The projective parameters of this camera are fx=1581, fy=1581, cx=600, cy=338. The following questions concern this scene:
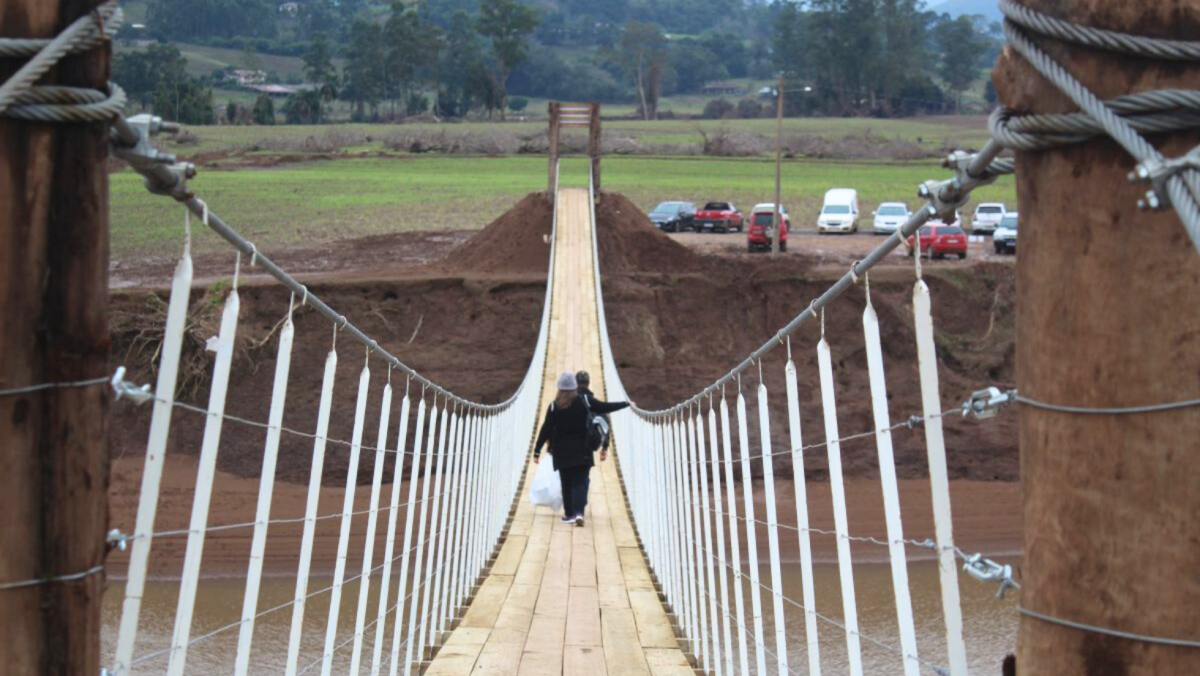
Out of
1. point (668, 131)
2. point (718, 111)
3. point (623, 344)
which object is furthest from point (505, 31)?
point (623, 344)

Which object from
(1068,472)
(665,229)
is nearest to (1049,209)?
(1068,472)

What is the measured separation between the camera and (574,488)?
9531 mm

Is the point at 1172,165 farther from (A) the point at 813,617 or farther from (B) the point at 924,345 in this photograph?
(A) the point at 813,617

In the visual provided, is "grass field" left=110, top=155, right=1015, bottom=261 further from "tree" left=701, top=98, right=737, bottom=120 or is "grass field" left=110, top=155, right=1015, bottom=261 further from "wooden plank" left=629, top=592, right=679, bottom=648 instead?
"tree" left=701, top=98, right=737, bottom=120

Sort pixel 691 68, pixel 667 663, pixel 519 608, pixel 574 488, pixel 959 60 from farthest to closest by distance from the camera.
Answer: pixel 691 68 < pixel 959 60 < pixel 574 488 < pixel 519 608 < pixel 667 663

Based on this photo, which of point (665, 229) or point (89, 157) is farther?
point (665, 229)

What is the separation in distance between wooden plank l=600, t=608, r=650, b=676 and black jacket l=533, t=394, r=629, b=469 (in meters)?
2.37

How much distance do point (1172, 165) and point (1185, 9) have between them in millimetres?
256

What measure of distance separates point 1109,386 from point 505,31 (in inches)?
3409

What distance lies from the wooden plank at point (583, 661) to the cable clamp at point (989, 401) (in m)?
3.82

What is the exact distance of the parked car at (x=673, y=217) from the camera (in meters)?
38.8

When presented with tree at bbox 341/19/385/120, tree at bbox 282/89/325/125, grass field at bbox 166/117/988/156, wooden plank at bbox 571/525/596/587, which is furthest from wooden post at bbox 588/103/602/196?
tree at bbox 341/19/385/120

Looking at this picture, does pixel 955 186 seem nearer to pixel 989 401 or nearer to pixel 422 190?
pixel 989 401

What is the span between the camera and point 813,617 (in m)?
3.93
